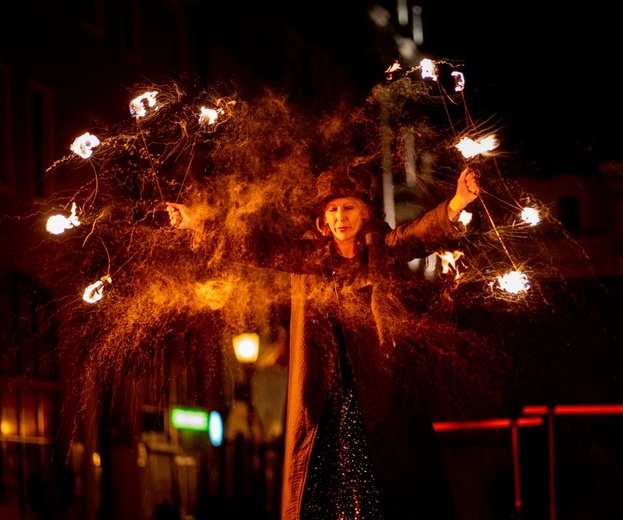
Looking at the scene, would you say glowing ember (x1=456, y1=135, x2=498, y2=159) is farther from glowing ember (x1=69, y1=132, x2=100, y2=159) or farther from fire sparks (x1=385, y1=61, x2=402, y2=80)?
glowing ember (x1=69, y1=132, x2=100, y2=159)

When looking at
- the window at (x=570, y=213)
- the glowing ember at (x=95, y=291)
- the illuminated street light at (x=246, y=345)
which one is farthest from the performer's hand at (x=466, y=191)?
the window at (x=570, y=213)

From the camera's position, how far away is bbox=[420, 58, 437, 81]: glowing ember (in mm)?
4641

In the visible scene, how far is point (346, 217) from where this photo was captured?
4398 millimetres

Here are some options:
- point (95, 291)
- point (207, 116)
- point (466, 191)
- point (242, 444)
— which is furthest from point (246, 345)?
point (466, 191)

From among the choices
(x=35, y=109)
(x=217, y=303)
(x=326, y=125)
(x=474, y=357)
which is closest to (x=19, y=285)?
(x=35, y=109)

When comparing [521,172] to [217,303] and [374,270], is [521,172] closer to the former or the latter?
[374,270]

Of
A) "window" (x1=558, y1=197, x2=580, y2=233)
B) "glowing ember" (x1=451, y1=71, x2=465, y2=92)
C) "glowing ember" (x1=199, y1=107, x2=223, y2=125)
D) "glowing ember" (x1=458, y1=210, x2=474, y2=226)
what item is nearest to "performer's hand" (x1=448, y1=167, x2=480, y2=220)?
"glowing ember" (x1=458, y1=210, x2=474, y2=226)

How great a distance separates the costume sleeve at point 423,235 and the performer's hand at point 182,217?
98 cm

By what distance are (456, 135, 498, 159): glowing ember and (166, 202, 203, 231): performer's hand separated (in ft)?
4.67

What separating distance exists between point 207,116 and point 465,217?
5.49 feet

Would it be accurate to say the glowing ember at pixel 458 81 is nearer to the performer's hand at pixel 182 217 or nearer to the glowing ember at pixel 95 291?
the performer's hand at pixel 182 217

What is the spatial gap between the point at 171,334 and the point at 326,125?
169 centimetres

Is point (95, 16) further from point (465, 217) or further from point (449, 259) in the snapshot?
point (465, 217)

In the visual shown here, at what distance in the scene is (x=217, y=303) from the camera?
5.28 meters
